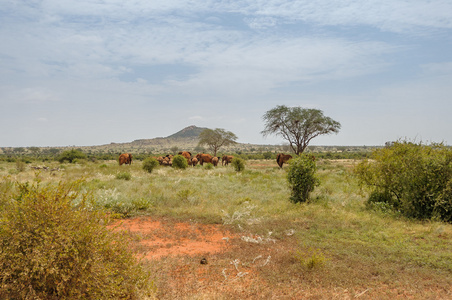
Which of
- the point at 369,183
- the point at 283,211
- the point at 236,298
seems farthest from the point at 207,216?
the point at 369,183

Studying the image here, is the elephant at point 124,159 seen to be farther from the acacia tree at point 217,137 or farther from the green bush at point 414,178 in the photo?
the green bush at point 414,178

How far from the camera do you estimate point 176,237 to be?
321 inches

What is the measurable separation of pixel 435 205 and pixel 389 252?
4089 millimetres

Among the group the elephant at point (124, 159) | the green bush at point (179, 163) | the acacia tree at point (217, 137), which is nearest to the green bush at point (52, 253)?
the green bush at point (179, 163)

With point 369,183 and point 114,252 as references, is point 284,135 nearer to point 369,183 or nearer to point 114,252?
point 369,183

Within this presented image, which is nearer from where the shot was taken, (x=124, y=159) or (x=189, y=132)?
(x=124, y=159)

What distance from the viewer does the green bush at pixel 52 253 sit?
137 inches

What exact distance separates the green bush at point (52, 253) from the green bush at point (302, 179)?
9426 mm

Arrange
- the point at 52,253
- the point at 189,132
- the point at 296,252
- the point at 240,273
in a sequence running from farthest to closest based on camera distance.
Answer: the point at 189,132
the point at 296,252
the point at 240,273
the point at 52,253

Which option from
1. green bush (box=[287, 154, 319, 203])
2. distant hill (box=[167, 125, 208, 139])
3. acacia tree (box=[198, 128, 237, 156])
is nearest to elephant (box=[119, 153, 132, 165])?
acacia tree (box=[198, 128, 237, 156])

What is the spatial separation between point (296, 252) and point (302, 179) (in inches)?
230

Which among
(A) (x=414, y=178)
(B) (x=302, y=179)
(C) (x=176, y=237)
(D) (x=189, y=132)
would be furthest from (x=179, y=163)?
(D) (x=189, y=132)

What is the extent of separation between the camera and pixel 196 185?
16656mm

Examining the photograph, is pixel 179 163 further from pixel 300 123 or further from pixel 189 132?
pixel 189 132
